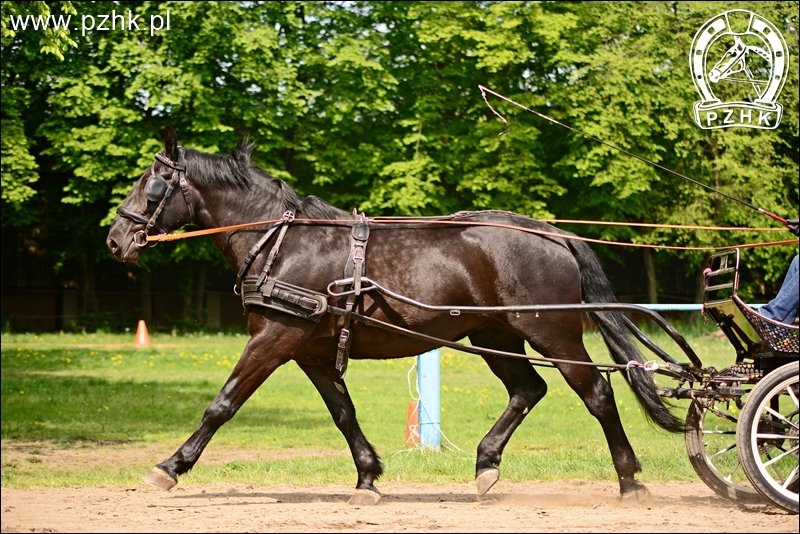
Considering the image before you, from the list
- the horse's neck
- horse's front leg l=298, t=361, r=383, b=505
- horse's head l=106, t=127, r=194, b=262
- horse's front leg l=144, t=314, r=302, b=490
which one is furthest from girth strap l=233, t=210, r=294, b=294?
horse's front leg l=298, t=361, r=383, b=505

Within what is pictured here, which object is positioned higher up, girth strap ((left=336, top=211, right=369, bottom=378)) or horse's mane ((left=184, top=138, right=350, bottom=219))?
horse's mane ((left=184, top=138, right=350, bottom=219))

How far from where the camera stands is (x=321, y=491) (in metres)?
7.87

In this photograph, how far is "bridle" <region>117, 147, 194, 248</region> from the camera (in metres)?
7.01

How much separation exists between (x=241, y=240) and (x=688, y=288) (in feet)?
101

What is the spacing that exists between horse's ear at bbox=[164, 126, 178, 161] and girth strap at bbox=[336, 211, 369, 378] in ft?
4.82

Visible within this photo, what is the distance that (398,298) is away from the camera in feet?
22.1

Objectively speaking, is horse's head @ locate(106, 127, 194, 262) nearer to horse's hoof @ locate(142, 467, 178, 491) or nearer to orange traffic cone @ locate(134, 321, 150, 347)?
horse's hoof @ locate(142, 467, 178, 491)

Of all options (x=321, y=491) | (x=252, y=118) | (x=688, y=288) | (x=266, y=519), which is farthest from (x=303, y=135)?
(x=266, y=519)

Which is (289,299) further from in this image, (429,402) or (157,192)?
(429,402)

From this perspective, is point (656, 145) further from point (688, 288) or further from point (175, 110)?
point (175, 110)

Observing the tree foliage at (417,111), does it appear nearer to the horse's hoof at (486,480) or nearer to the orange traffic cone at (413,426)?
the orange traffic cone at (413,426)

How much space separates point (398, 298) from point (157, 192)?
197cm

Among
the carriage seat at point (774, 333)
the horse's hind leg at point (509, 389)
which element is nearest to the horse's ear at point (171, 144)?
the horse's hind leg at point (509, 389)

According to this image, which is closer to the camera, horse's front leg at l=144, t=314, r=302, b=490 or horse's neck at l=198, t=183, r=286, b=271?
horse's front leg at l=144, t=314, r=302, b=490
